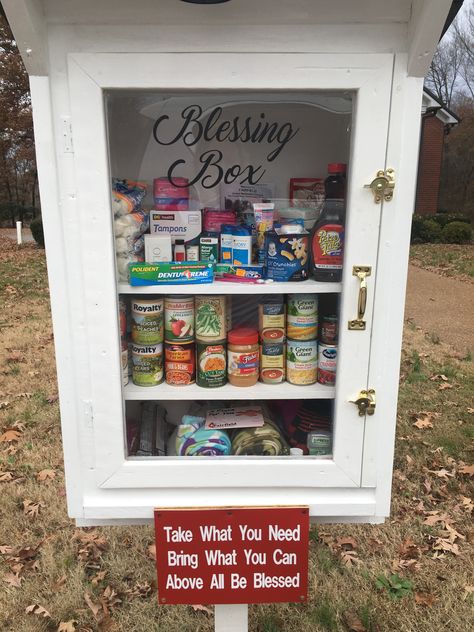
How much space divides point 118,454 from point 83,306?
1.33 ft

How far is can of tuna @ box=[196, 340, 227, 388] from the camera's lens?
157cm

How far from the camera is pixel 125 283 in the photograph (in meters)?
1.41

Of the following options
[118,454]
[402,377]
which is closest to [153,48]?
[118,454]

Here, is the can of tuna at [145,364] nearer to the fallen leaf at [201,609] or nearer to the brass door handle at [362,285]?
the brass door handle at [362,285]

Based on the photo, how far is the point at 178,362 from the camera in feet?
5.18

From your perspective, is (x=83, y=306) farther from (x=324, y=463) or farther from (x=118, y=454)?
(x=324, y=463)

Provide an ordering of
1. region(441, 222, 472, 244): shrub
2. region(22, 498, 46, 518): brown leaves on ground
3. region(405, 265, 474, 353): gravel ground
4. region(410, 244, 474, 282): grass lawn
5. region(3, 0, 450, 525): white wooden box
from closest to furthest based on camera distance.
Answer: region(3, 0, 450, 525): white wooden box
region(22, 498, 46, 518): brown leaves on ground
region(405, 265, 474, 353): gravel ground
region(410, 244, 474, 282): grass lawn
region(441, 222, 472, 244): shrub

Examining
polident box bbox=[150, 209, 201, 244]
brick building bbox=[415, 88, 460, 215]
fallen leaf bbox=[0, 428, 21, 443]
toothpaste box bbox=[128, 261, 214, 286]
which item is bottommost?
fallen leaf bbox=[0, 428, 21, 443]

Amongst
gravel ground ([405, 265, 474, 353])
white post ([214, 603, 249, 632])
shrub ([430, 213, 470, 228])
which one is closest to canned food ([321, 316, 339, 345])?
white post ([214, 603, 249, 632])

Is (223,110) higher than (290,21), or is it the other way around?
(290,21)

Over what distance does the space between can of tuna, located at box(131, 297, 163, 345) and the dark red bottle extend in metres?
0.46

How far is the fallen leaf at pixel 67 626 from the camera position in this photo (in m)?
2.03

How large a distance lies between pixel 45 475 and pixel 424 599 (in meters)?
1.95

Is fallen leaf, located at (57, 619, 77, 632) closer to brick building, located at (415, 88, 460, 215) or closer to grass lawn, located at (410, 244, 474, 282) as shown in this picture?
grass lawn, located at (410, 244, 474, 282)
